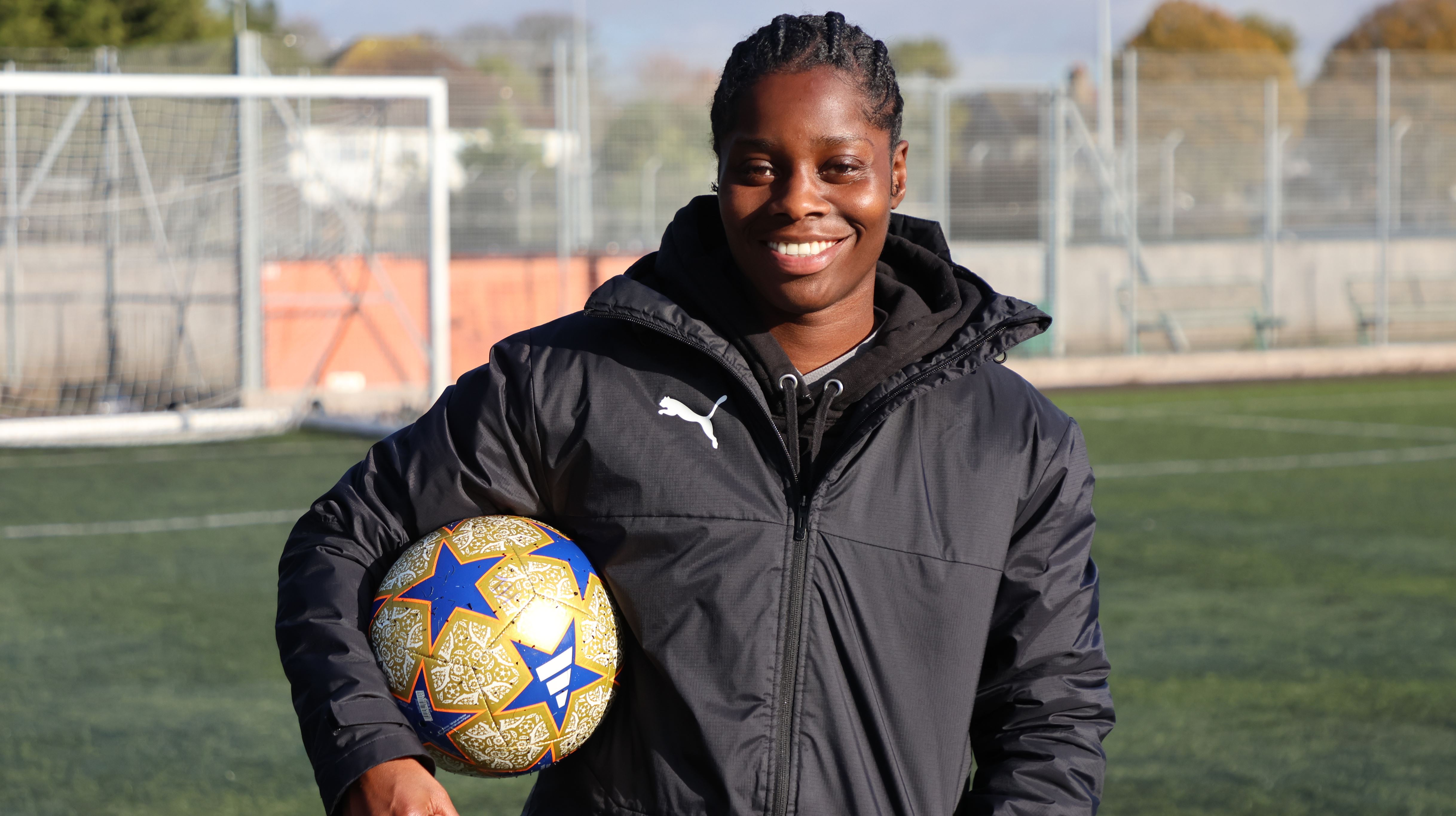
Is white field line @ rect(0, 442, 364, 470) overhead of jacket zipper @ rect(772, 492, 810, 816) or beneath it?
beneath

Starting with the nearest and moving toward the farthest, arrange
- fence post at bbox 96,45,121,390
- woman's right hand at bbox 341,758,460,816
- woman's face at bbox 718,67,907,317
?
woman's right hand at bbox 341,758,460,816, woman's face at bbox 718,67,907,317, fence post at bbox 96,45,121,390

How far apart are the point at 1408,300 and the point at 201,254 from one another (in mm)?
14237

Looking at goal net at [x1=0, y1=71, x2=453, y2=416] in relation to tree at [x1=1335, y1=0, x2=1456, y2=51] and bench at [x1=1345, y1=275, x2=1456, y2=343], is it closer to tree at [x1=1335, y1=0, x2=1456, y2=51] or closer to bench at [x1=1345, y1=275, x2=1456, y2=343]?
bench at [x1=1345, y1=275, x2=1456, y2=343]

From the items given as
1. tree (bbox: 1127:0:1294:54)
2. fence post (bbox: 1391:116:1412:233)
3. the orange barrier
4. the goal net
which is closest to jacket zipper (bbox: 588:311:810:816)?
the goal net

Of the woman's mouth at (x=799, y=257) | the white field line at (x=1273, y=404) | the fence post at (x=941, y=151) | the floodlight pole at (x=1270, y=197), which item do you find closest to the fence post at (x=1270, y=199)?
the floodlight pole at (x=1270, y=197)

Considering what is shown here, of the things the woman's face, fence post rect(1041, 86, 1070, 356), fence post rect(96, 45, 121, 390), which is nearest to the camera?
the woman's face

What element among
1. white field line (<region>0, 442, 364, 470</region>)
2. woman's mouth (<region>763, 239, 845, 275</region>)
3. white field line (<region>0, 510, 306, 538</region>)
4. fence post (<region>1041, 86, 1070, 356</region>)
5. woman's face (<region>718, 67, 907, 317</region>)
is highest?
fence post (<region>1041, 86, 1070, 356</region>)

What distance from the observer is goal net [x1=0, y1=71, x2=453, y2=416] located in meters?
14.0

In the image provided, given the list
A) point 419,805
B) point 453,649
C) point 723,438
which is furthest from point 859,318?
point 419,805

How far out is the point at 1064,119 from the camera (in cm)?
1789

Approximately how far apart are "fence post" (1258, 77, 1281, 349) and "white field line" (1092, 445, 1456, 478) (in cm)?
728

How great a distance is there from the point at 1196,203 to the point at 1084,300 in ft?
6.45

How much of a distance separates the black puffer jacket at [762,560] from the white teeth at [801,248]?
10 centimetres

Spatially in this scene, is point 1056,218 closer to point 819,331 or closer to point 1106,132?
point 1106,132
